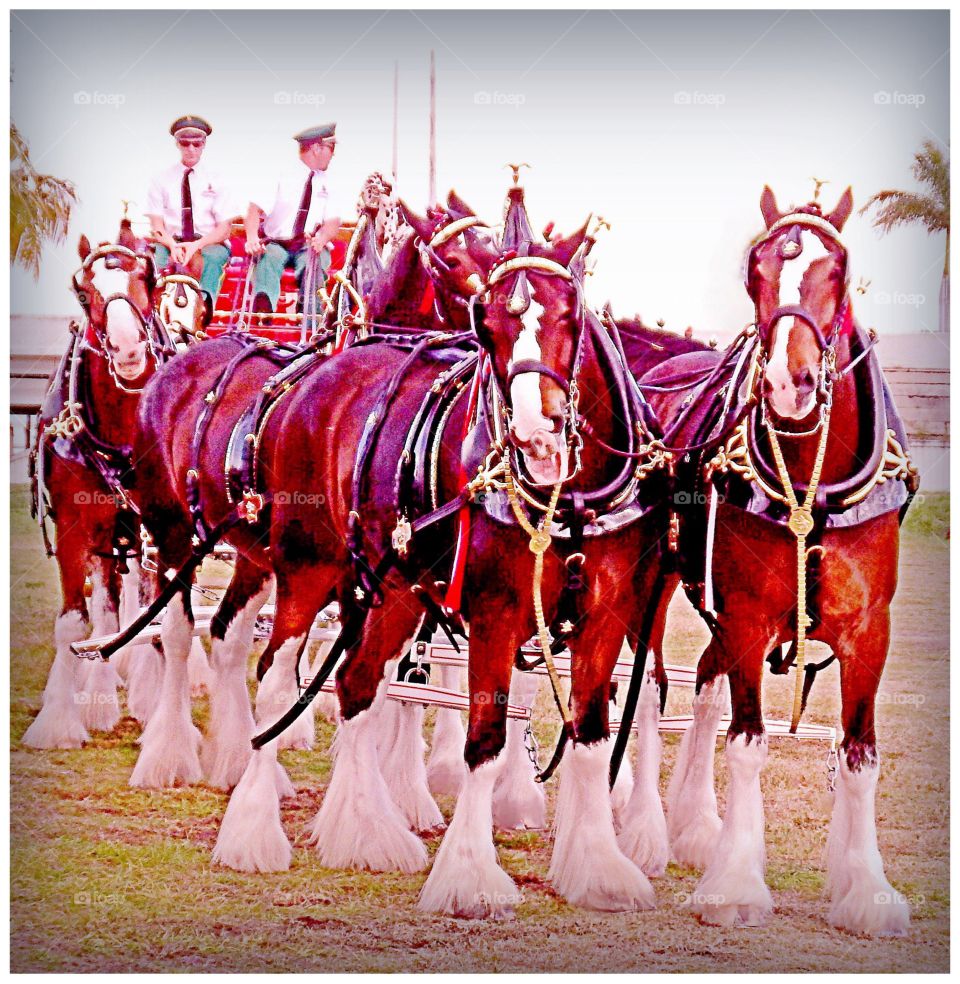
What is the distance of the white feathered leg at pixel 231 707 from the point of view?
693 centimetres

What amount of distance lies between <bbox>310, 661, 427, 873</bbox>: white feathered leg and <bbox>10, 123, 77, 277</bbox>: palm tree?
7.97 ft

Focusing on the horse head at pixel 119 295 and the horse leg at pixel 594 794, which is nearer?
the horse leg at pixel 594 794

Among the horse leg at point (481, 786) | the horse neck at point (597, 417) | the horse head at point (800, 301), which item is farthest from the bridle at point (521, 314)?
the horse leg at point (481, 786)

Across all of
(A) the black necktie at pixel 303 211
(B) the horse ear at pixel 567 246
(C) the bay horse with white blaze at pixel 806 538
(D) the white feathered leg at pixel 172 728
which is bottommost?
(D) the white feathered leg at pixel 172 728

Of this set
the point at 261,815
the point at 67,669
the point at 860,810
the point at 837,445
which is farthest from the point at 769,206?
the point at 67,669

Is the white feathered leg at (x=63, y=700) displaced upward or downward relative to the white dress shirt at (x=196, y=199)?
downward

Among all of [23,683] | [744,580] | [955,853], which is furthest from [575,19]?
[23,683]

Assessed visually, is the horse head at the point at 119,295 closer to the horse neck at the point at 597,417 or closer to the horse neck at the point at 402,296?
the horse neck at the point at 402,296

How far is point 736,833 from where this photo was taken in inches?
207

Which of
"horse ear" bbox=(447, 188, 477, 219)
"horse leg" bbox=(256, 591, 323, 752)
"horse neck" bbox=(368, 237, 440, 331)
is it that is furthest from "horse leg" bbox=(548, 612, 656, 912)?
"horse neck" bbox=(368, 237, 440, 331)

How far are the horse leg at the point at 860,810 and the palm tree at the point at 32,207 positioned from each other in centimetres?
375

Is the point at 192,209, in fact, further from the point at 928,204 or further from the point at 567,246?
the point at 928,204

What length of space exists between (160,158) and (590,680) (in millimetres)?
3014

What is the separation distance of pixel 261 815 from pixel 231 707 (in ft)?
3.44
